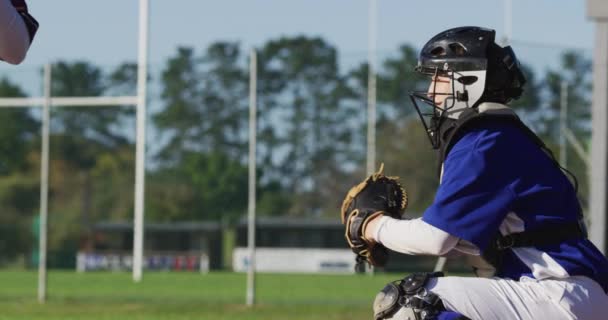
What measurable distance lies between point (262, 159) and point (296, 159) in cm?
81

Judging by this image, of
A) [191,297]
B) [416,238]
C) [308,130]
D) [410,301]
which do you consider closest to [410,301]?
[410,301]

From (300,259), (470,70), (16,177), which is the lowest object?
(300,259)

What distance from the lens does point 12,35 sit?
454 cm

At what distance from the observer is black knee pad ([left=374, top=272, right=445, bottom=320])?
4844mm

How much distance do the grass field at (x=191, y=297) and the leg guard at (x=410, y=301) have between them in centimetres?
1052

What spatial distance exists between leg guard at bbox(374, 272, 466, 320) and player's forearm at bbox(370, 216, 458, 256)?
14cm

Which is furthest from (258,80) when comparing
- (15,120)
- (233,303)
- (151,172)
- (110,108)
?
(151,172)

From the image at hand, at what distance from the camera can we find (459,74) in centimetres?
517

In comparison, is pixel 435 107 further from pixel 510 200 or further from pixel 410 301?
pixel 410 301

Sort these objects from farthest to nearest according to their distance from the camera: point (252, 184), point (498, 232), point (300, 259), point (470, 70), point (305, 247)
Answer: point (300, 259) < point (305, 247) < point (252, 184) < point (470, 70) < point (498, 232)

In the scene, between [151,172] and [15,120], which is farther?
[151,172]

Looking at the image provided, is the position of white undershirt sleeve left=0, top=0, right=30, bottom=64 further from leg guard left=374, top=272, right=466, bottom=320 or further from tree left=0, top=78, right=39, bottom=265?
tree left=0, top=78, right=39, bottom=265

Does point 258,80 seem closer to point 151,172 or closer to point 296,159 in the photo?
point 296,159

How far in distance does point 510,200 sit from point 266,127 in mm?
15620
